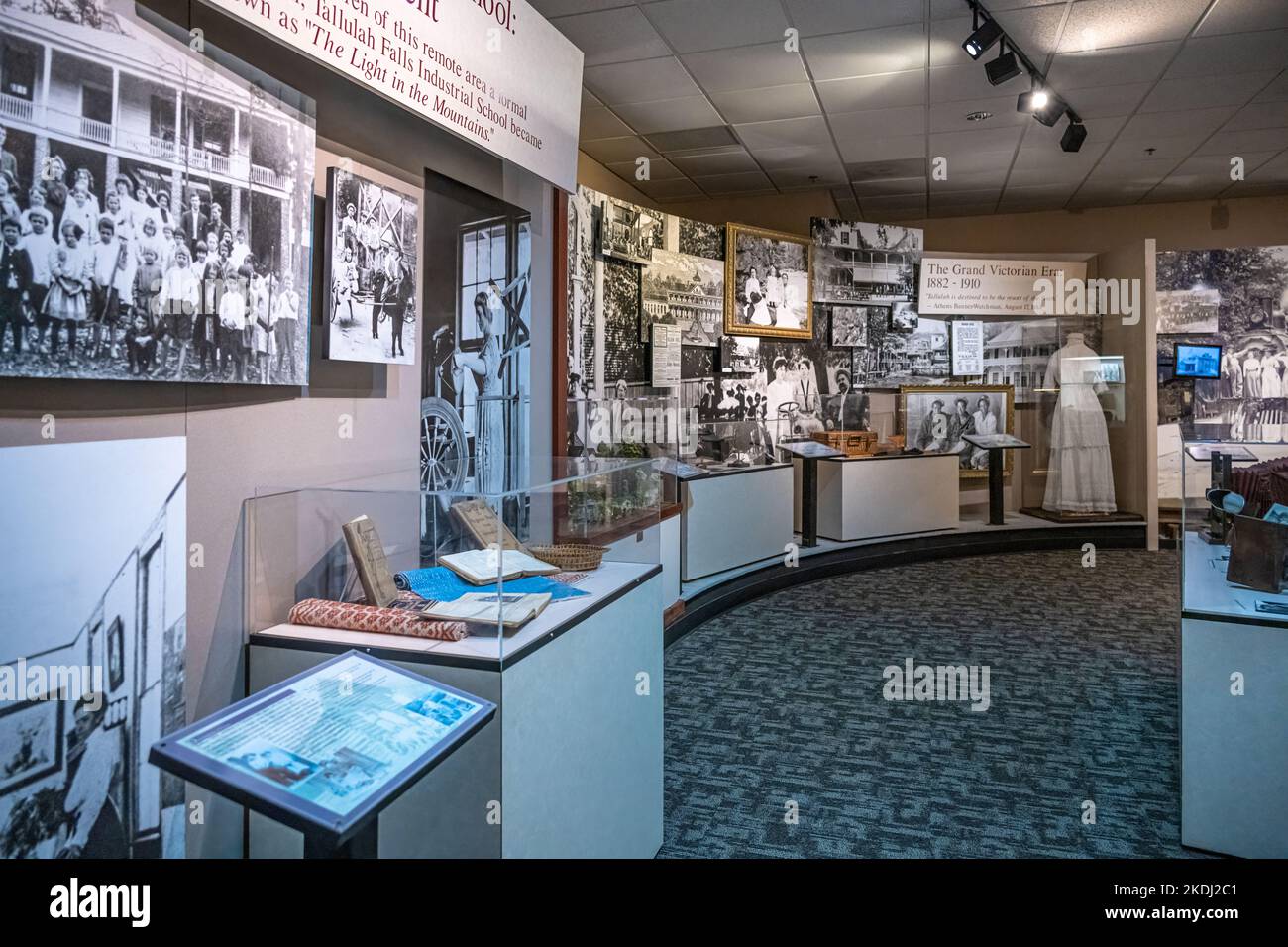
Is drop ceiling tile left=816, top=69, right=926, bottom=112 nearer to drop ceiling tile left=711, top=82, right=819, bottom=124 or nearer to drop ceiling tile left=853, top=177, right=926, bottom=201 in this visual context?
drop ceiling tile left=711, top=82, right=819, bottom=124

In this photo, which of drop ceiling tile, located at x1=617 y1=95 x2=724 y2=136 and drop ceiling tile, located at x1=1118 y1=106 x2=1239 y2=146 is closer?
drop ceiling tile, located at x1=617 y1=95 x2=724 y2=136

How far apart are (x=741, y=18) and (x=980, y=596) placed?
4.11 m

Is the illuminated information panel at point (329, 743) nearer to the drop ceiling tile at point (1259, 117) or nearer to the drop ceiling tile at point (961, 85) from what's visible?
the drop ceiling tile at point (961, 85)

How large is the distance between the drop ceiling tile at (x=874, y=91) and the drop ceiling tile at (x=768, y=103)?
118 millimetres

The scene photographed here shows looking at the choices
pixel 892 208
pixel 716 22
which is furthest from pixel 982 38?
pixel 892 208

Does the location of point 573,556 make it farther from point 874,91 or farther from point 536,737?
point 874,91

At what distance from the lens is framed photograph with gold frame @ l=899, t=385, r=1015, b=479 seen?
9188 mm

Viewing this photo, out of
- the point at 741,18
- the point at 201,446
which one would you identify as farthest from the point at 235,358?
the point at 741,18

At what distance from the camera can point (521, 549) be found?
215cm

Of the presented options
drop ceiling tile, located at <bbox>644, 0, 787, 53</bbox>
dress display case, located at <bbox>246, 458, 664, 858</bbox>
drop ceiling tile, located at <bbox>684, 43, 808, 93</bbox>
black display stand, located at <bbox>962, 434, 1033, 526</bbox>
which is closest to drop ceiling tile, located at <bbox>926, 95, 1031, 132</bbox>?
drop ceiling tile, located at <bbox>684, 43, 808, 93</bbox>

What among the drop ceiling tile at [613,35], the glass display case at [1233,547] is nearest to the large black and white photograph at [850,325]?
the drop ceiling tile at [613,35]

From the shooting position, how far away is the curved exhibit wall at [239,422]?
5.70 feet

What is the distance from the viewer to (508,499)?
6.35 ft

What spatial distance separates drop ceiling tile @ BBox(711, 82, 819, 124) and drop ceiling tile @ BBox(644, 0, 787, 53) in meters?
0.79
